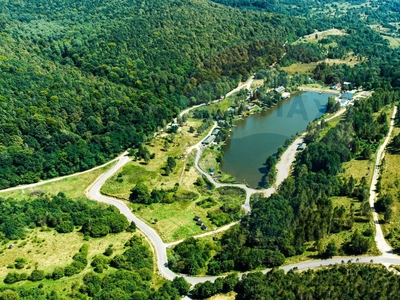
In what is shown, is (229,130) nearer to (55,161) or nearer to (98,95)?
(98,95)

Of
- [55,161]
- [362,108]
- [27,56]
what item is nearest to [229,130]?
[362,108]

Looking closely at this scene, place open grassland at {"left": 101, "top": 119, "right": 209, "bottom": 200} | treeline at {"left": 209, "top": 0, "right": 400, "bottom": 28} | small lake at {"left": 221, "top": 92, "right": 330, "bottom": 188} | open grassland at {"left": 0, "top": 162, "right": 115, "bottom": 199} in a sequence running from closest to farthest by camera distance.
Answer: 1. open grassland at {"left": 0, "top": 162, "right": 115, "bottom": 199}
2. open grassland at {"left": 101, "top": 119, "right": 209, "bottom": 200}
3. small lake at {"left": 221, "top": 92, "right": 330, "bottom": 188}
4. treeline at {"left": 209, "top": 0, "right": 400, "bottom": 28}

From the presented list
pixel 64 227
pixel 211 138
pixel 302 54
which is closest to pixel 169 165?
pixel 211 138

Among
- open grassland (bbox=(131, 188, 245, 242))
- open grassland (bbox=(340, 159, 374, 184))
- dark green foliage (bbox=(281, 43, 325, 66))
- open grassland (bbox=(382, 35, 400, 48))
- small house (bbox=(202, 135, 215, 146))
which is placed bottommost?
open grassland (bbox=(131, 188, 245, 242))

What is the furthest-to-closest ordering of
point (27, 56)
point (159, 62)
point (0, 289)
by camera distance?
point (159, 62)
point (27, 56)
point (0, 289)

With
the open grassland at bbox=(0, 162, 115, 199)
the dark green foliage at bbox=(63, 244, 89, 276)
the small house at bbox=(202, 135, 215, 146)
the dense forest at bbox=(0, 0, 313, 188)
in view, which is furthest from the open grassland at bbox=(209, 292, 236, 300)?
the small house at bbox=(202, 135, 215, 146)

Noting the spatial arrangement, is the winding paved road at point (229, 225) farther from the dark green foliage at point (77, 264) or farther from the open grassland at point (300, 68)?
the open grassland at point (300, 68)

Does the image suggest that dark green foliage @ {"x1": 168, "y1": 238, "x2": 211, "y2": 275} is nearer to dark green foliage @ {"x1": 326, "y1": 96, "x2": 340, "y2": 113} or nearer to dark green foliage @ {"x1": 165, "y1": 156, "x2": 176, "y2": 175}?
dark green foliage @ {"x1": 165, "y1": 156, "x2": 176, "y2": 175}
